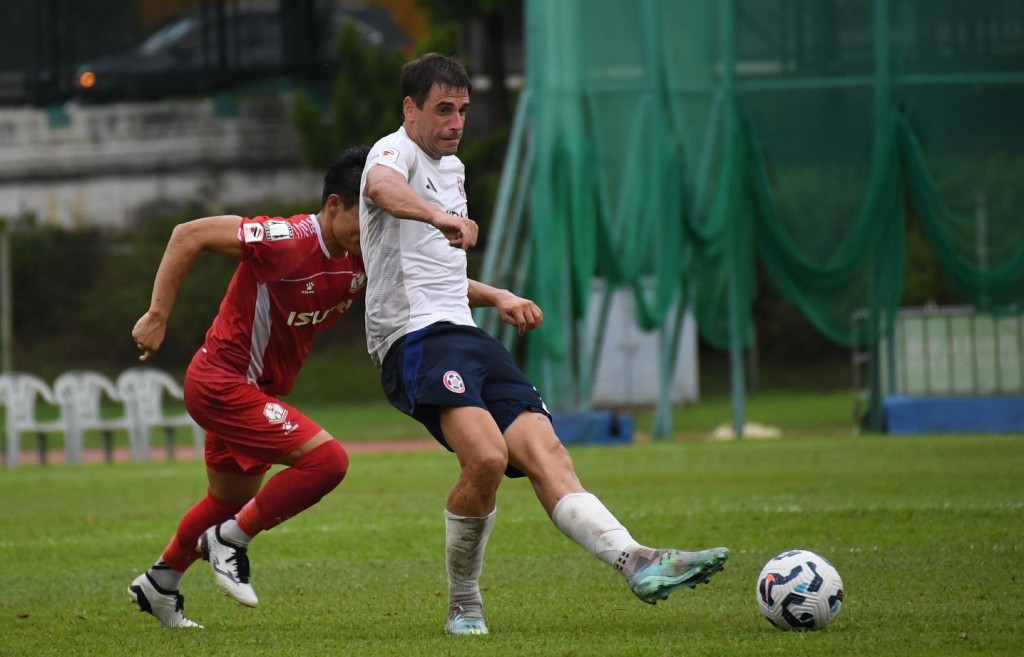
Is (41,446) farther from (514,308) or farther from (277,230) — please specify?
(514,308)

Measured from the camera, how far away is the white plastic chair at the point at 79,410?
1877 centimetres

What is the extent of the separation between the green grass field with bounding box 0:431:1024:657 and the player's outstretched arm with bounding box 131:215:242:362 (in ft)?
3.76

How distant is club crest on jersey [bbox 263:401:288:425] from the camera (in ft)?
19.9

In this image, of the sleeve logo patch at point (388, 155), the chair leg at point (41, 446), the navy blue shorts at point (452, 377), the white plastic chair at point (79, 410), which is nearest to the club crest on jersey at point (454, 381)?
the navy blue shorts at point (452, 377)

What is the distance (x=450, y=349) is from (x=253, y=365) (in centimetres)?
118

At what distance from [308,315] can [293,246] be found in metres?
0.30

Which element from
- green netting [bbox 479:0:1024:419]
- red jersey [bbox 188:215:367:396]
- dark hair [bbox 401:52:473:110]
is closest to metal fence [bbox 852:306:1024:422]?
green netting [bbox 479:0:1024:419]

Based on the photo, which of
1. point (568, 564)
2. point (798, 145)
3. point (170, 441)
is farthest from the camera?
point (798, 145)

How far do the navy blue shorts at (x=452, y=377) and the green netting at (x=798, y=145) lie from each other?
1293 cm

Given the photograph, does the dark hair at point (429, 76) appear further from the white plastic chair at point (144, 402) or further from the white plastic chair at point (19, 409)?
the white plastic chair at point (19, 409)

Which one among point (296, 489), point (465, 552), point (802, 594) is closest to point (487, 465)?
point (465, 552)

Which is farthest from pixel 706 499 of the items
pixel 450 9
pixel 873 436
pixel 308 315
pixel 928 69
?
pixel 450 9

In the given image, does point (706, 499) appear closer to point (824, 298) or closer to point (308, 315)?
point (308, 315)

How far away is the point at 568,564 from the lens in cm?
768
